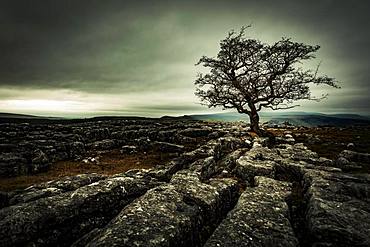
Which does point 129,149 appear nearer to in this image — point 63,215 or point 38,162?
point 38,162

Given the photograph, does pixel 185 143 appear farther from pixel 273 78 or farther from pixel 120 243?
pixel 120 243

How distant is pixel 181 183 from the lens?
12.9 meters

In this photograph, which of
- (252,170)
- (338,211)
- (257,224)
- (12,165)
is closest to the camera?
(257,224)

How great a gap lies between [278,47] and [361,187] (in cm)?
3412

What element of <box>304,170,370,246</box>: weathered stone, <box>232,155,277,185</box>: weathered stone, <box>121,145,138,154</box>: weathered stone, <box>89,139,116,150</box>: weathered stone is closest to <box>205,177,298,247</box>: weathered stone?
<box>304,170,370,246</box>: weathered stone

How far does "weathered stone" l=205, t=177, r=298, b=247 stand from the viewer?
24.6ft

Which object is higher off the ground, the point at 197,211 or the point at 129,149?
the point at 197,211

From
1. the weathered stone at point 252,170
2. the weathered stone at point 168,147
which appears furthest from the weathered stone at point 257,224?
the weathered stone at point 168,147

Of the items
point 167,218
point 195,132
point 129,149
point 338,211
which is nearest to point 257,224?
point 167,218

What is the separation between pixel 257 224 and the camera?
28.3 ft

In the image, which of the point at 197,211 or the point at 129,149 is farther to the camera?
the point at 129,149

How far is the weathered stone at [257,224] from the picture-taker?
750 cm

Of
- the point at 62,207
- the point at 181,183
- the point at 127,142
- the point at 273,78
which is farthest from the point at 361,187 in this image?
the point at 273,78

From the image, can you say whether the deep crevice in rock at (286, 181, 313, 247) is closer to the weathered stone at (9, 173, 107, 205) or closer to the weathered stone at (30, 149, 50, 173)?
the weathered stone at (9, 173, 107, 205)
